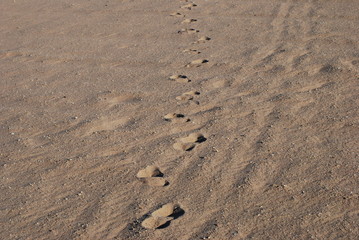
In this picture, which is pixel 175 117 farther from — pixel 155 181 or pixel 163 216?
pixel 163 216

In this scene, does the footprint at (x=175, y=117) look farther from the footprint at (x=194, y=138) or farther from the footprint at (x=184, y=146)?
the footprint at (x=184, y=146)

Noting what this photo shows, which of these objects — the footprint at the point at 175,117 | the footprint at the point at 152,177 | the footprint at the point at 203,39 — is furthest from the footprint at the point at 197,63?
the footprint at the point at 152,177

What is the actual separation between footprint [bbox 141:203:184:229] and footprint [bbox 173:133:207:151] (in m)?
0.81

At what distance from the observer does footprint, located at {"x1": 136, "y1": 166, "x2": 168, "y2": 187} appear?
141 inches

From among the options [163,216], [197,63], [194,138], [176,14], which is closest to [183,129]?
[194,138]

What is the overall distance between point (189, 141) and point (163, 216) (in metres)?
1.05

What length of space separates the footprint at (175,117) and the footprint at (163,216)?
131 cm

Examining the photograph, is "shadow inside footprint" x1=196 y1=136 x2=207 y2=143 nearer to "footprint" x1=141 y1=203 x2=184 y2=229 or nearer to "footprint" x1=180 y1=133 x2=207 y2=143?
"footprint" x1=180 y1=133 x2=207 y2=143

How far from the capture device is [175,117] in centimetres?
461

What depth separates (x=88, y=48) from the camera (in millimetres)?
6695

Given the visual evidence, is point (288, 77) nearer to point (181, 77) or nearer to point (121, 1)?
point (181, 77)

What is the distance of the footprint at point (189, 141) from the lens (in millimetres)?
4074

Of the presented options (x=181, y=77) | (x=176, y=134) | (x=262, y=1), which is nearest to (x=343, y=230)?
(x=176, y=134)

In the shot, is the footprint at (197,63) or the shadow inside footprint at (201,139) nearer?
the shadow inside footprint at (201,139)
